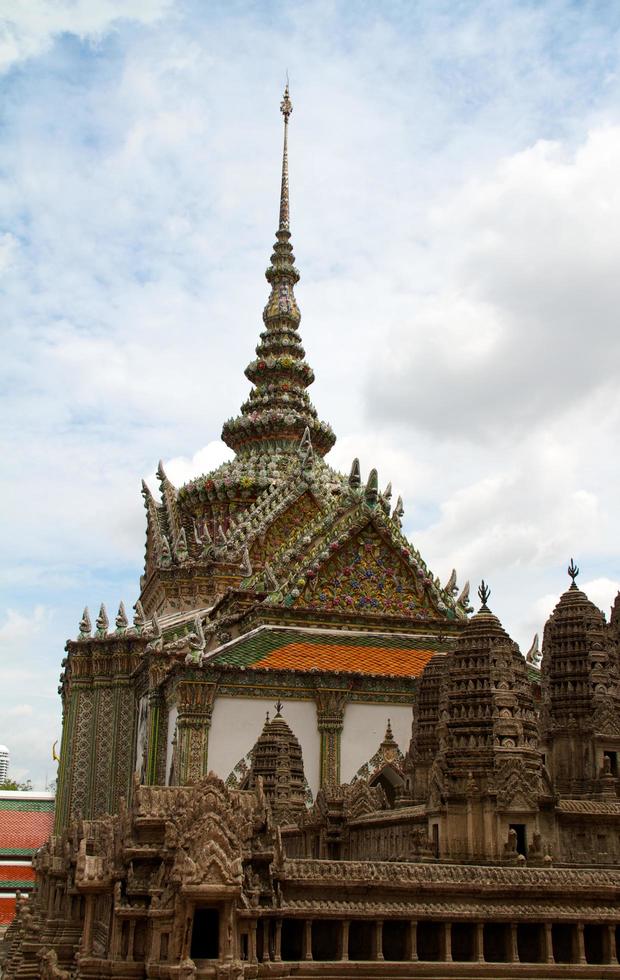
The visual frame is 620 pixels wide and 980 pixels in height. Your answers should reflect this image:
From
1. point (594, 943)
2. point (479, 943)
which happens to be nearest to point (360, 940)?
point (479, 943)

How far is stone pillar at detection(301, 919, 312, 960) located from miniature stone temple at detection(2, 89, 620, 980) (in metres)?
0.05

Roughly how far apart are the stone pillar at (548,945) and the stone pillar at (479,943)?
0.99 m

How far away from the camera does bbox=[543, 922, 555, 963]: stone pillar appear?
1711 cm

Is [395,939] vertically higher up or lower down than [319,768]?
lower down

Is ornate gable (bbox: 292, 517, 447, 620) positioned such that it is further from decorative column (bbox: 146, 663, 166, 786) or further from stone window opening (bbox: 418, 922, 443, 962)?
stone window opening (bbox: 418, 922, 443, 962)

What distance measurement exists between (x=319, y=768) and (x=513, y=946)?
10296 millimetres

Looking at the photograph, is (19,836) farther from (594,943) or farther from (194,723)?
(594,943)

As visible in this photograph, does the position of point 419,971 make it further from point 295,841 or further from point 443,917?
point 295,841

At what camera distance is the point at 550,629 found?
23953 millimetres

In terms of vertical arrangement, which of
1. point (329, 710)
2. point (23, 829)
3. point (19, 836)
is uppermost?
point (329, 710)

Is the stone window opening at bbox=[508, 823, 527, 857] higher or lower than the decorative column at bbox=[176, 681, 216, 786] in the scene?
lower

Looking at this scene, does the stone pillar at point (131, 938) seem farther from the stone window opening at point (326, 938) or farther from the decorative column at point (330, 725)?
the decorative column at point (330, 725)

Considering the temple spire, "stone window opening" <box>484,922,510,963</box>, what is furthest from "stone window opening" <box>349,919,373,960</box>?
the temple spire

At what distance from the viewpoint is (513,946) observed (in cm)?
1702
